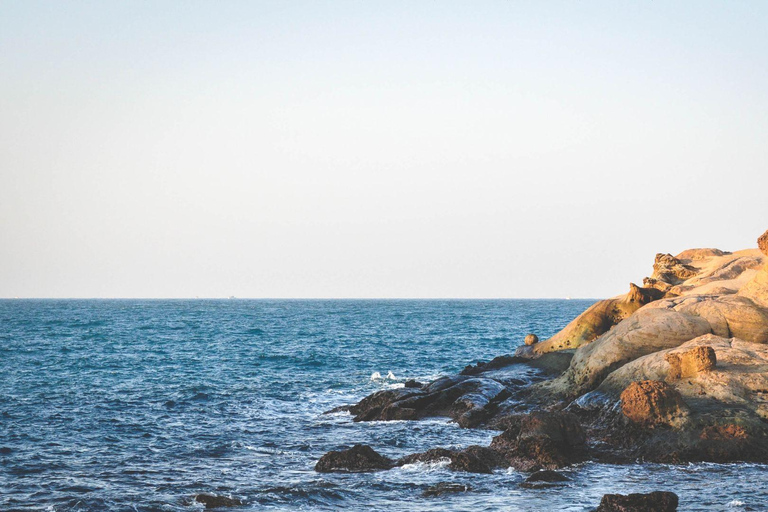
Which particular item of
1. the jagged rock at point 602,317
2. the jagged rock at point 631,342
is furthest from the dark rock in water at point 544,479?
the jagged rock at point 602,317

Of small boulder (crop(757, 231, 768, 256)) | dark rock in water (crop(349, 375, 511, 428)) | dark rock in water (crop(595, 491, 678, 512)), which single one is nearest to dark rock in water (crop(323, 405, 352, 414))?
dark rock in water (crop(349, 375, 511, 428))

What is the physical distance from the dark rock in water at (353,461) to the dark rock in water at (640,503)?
6837 mm

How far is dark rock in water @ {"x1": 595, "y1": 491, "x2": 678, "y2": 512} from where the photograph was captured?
46.1 ft

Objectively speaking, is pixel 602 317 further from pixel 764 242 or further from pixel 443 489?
pixel 443 489

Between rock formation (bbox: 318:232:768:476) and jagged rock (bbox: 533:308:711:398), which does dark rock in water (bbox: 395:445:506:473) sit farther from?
jagged rock (bbox: 533:308:711:398)

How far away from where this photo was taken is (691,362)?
21969 millimetres

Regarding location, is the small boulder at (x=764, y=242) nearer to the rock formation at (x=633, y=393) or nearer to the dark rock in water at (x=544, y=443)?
the rock formation at (x=633, y=393)

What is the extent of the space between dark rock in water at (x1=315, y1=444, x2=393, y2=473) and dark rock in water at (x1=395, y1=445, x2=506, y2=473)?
1.79 ft

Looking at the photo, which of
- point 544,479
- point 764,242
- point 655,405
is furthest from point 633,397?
point 764,242

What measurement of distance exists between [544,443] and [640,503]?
527 centimetres

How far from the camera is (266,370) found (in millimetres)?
46531

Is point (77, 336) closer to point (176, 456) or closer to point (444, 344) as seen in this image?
point (444, 344)

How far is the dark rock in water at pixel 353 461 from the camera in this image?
1936 cm

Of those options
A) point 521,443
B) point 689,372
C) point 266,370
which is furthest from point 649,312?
point 266,370
